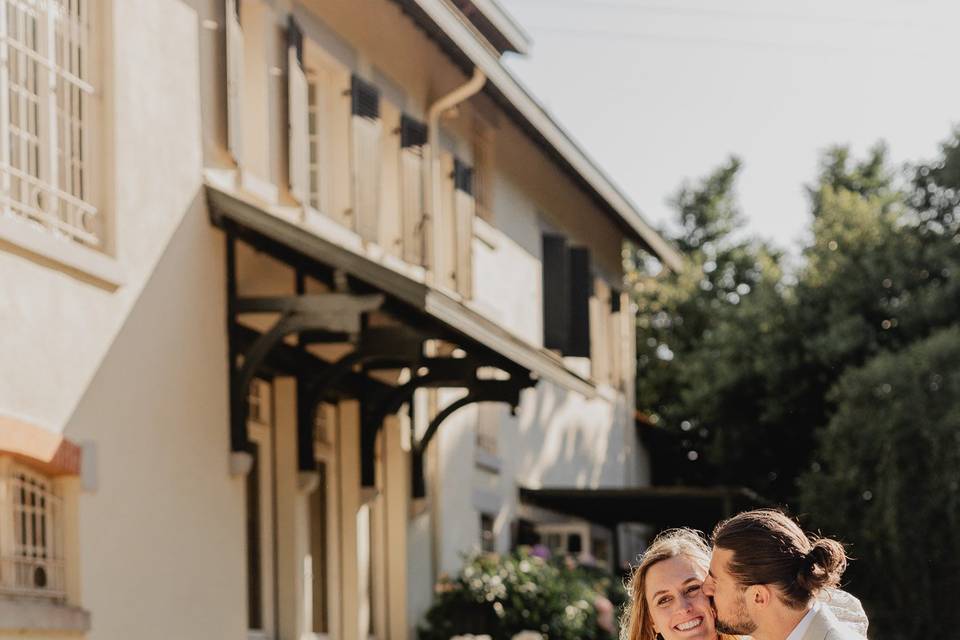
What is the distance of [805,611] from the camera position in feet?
15.2

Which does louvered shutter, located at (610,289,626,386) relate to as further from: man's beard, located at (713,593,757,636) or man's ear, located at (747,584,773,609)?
A: man's ear, located at (747,584,773,609)

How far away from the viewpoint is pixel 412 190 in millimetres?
15281

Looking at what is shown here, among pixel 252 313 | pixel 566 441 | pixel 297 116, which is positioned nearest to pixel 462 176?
pixel 297 116

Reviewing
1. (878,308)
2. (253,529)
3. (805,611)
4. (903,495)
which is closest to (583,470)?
(903,495)

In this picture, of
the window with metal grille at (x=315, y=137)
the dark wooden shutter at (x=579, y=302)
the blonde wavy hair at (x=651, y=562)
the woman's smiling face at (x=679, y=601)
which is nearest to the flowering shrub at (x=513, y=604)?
the dark wooden shutter at (x=579, y=302)

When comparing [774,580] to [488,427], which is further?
[488,427]

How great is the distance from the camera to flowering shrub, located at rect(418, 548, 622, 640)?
16141mm

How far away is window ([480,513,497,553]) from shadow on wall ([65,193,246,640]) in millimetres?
7747

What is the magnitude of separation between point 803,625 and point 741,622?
0.17m

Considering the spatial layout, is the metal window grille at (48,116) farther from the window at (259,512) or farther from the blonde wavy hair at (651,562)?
the blonde wavy hair at (651,562)

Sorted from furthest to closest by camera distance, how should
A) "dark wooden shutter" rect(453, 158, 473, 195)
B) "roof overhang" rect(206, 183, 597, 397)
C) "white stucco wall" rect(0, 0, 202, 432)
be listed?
"dark wooden shutter" rect(453, 158, 473, 195) < "roof overhang" rect(206, 183, 597, 397) < "white stucco wall" rect(0, 0, 202, 432)

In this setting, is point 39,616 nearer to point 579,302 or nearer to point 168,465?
point 168,465

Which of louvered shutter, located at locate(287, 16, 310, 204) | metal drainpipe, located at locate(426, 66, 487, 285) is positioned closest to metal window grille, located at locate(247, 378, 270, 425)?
louvered shutter, located at locate(287, 16, 310, 204)

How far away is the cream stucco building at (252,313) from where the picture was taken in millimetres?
9430
